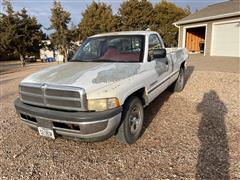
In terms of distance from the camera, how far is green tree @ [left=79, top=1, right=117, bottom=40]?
92.0 ft

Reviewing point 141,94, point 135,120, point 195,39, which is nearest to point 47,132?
point 135,120

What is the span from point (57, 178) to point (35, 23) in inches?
770

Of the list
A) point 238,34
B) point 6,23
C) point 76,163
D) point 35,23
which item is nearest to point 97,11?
point 35,23

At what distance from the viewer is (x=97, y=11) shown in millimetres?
30328

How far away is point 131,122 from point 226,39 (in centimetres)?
1572

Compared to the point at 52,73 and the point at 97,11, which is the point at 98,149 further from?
the point at 97,11

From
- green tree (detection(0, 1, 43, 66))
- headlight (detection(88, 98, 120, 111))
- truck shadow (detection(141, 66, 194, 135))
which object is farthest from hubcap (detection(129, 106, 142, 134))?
green tree (detection(0, 1, 43, 66))

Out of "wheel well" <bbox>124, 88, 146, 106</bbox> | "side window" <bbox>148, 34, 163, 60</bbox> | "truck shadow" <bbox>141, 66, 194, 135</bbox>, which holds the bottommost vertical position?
"truck shadow" <bbox>141, 66, 194, 135</bbox>

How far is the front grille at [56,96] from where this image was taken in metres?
2.88

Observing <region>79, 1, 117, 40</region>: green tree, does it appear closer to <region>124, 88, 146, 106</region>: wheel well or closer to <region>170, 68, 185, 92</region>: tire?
<region>170, 68, 185, 92</region>: tire

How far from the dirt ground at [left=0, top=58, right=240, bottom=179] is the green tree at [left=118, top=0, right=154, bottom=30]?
24.2m

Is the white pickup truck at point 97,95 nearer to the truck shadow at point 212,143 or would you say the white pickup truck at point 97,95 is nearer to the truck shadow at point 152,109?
A: the truck shadow at point 152,109

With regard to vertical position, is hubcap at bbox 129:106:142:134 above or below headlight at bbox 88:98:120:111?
below

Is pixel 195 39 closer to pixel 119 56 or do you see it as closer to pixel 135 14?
pixel 135 14
